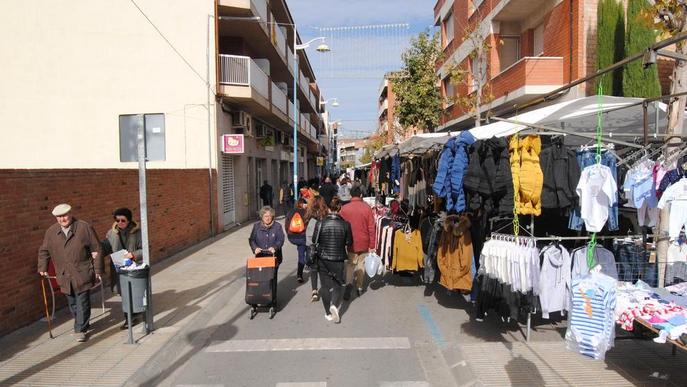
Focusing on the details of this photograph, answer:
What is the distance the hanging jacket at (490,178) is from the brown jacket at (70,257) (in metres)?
4.71

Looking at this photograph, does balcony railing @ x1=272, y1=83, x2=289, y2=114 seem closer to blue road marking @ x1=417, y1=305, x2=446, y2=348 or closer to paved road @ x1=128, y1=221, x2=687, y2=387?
paved road @ x1=128, y1=221, x2=687, y2=387

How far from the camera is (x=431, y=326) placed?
642cm

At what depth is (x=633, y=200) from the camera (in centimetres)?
534

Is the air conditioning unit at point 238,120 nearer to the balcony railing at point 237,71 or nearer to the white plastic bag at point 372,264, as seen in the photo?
the balcony railing at point 237,71

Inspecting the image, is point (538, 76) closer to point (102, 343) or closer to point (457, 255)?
point (457, 255)

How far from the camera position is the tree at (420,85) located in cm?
2345

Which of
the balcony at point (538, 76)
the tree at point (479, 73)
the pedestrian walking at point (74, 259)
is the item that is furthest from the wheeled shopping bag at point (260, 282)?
the balcony at point (538, 76)

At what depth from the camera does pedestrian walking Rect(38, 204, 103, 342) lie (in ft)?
18.8

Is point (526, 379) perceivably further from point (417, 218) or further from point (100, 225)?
point (100, 225)

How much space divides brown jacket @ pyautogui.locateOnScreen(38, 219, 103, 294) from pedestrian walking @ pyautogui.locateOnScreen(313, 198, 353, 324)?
9.78 ft

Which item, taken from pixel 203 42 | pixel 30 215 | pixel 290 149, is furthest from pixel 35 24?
pixel 290 149

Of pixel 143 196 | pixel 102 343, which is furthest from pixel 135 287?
pixel 143 196

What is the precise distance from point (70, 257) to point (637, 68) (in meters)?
13.2

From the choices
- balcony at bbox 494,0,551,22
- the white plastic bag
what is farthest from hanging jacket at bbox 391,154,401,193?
balcony at bbox 494,0,551,22
